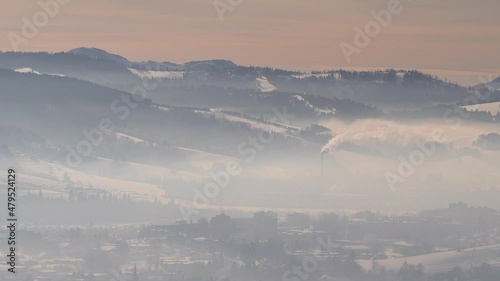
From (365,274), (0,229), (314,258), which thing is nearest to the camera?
(365,274)

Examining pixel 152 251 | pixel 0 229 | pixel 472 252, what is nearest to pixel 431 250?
pixel 472 252

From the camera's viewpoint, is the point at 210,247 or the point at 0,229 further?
the point at 0,229

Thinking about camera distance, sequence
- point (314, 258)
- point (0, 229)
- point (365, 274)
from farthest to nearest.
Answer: point (0, 229)
point (314, 258)
point (365, 274)

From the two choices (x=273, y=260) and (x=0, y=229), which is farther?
(x=0, y=229)

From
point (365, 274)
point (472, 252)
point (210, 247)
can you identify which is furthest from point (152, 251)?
point (472, 252)

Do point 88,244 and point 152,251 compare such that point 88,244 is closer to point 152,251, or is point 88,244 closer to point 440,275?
point 152,251

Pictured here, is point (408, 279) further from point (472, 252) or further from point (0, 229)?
point (0, 229)
